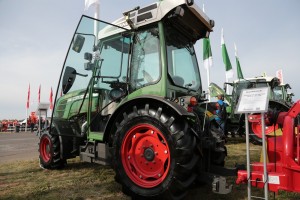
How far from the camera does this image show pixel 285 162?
278cm

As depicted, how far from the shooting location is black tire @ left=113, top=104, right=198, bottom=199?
297cm

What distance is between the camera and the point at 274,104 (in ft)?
31.0

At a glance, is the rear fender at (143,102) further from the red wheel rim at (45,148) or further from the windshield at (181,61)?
the red wheel rim at (45,148)

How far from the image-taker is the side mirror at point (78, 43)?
4.10m

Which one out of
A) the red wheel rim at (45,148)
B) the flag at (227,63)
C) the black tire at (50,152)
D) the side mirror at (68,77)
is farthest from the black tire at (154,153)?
the flag at (227,63)

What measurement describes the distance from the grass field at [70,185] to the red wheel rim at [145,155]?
0.47 m

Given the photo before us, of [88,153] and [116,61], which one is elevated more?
[116,61]

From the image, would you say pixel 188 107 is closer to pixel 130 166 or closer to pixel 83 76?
pixel 130 166

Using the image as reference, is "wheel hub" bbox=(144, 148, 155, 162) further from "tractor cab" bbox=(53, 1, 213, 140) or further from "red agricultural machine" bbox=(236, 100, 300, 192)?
"red agricultural machine" bbox=(236, 100, 300, 192)

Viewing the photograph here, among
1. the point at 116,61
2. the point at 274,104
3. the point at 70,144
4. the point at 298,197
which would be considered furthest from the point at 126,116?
the point at 274,104

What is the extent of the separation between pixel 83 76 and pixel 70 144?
145 centimetres

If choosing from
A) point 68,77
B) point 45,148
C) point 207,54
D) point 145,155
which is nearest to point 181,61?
point 145,155

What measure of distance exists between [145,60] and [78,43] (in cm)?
118

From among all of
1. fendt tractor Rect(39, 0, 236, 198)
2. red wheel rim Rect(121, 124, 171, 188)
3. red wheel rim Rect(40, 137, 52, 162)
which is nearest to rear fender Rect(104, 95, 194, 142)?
fendt tractor Rect(39, 0, 236, 198)
